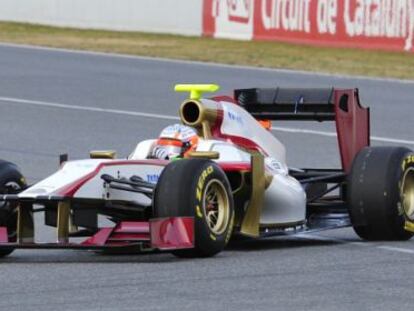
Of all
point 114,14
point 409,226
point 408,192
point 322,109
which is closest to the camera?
point 409,226

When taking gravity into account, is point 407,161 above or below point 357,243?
above

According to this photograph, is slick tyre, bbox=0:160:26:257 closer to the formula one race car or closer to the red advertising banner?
the formula one race car

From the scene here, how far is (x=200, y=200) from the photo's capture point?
866 centimetres

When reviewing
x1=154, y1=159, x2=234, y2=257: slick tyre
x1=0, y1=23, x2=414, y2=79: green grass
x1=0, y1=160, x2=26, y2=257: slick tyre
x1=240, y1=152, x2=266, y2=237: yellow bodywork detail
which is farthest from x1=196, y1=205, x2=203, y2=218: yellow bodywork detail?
x1=0, y1=23, x2=414, y2=79: green grass

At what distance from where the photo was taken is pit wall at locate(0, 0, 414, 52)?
82.7ft

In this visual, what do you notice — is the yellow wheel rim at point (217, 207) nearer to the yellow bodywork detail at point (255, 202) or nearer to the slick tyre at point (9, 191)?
the yellow bodywork detail at point (255, 202)

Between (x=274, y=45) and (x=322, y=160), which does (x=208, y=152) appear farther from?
(x=274, y=45)

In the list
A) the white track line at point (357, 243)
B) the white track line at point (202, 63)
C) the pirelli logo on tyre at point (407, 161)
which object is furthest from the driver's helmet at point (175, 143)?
the white track line at point (202, 63)

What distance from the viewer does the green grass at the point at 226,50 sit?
Result: 944 inches

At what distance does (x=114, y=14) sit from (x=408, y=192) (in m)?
20.8

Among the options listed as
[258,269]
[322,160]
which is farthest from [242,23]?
[258,269]

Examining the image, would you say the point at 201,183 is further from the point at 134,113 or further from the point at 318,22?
the point at 318,22

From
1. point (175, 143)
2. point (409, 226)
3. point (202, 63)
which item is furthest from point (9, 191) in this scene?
point (202, 63)

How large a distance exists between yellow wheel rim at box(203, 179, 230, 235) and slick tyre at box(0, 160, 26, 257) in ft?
3.73
